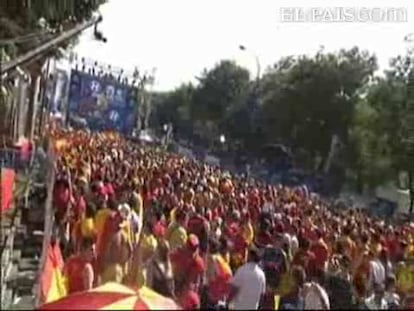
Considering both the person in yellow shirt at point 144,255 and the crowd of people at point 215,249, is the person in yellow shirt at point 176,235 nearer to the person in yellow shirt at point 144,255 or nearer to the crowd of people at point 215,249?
the crowd of people at point 215,249

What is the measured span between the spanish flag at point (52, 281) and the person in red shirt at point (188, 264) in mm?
1213

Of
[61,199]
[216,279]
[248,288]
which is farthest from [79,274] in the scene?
[61,199]

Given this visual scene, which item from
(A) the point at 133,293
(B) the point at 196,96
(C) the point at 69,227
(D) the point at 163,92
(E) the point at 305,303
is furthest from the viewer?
(D) the point at 163,92

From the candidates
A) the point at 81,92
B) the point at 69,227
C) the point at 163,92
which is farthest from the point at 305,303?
the point at 163,92

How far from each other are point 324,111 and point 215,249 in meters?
60.2

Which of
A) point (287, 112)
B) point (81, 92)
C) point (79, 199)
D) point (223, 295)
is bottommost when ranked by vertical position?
point (223, 295)

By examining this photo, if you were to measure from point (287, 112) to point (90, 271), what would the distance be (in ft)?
210

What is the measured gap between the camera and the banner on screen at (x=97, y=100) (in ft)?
70.7

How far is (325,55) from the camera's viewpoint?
257 feet

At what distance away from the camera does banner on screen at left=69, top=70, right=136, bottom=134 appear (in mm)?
21562

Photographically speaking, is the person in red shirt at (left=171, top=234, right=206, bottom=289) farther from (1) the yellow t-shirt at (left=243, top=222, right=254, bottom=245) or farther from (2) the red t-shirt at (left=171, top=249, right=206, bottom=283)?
(1) the yellow t-shirt at (left=243, top=222, right=254, bottom=245)

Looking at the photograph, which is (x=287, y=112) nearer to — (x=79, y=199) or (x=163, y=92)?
(x=163, y=92)

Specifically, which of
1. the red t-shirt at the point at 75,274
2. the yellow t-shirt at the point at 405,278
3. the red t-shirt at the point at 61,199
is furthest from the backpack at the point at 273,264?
the red t-shirt at the point at 61,199

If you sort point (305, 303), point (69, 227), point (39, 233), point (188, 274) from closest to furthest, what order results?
point (305, 303) < point (188, 274) < point (69, 227) < point (39, 233)
